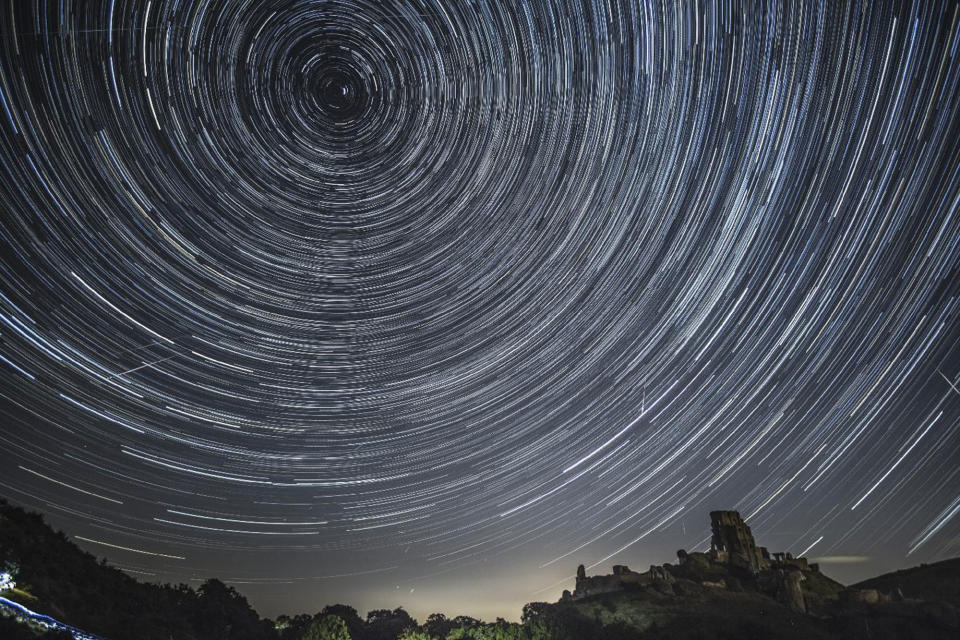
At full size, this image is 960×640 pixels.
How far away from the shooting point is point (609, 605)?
47000 millimetres

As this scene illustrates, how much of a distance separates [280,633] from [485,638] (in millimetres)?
19370

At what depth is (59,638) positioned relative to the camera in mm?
15672

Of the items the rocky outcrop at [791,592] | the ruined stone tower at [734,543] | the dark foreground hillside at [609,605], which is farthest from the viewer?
the ruined stone tower at [734,543]

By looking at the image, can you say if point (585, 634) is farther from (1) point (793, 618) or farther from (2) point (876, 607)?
(2) point (876, 607)

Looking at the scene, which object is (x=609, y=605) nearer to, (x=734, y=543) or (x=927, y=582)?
(x=734, y=543)

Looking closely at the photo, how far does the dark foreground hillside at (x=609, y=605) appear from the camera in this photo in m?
25.4

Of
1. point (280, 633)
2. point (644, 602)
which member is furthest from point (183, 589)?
point (644, 602)

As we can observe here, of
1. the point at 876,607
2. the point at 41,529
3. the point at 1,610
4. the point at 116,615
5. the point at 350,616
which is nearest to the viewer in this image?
the point at 1,610

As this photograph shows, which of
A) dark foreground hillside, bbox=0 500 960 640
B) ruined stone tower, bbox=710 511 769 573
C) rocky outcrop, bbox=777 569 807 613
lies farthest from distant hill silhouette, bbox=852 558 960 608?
ruined stone tower, bbox=710 511 769 573

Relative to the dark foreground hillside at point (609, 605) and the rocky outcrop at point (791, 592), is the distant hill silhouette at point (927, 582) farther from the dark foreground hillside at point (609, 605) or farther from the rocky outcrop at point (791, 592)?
the rocky outcrop at point (791, 592)

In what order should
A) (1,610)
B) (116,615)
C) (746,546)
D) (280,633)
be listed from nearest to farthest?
(1,610)
(116,615)
(280,633)
(746,546)

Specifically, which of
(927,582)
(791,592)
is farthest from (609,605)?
(927,582)

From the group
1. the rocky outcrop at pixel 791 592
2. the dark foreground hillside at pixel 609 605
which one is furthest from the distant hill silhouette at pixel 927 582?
the rocky outcrop at pixel 791 592

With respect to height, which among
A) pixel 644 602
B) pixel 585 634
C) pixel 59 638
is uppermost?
pixel 644 602
